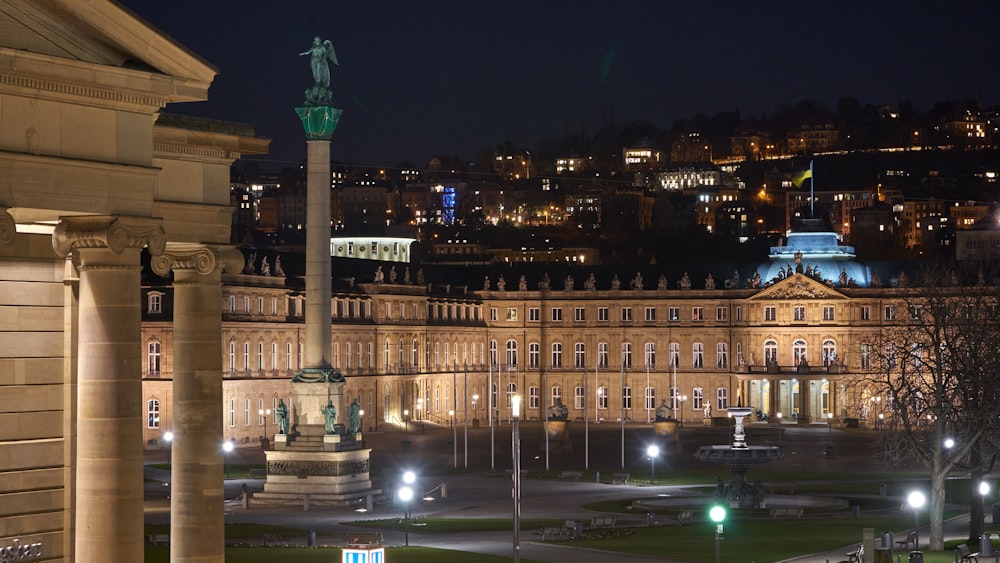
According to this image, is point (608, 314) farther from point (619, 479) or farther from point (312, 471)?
point (312, 471)

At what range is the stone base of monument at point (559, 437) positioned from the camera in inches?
5117

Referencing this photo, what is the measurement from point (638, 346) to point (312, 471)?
96.0 meters

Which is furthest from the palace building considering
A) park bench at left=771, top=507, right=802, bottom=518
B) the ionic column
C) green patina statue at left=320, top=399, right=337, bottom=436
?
the ionic column

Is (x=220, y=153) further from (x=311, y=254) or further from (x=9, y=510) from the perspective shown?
(x=311, y=254)

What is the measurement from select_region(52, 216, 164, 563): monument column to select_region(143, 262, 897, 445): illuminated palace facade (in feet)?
429

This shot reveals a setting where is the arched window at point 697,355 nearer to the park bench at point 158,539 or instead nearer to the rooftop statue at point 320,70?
the rooftop statue at point 320,70

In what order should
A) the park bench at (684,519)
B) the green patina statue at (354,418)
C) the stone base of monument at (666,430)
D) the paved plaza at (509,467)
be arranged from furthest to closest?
the stone base of monument at (666,430) → the green patina statue at (354,418) → the park bench at (684,519) → the paved plaza at (509,467)

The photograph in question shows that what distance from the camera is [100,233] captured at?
2653 cm

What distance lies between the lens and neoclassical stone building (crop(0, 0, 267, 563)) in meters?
25.9

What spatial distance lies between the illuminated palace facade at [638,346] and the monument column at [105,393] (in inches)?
5143

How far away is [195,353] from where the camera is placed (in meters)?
30.7

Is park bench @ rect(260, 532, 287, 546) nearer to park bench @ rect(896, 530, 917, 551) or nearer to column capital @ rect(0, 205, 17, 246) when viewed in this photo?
park bench @ rect(896, 530, 917, 551)

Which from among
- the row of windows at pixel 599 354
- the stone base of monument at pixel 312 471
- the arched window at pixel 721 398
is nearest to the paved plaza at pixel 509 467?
the stone base of monument at pixel 312 471

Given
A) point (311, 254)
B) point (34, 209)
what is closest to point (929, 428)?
point (311, 254)
